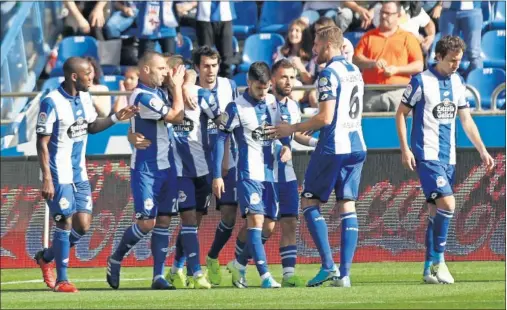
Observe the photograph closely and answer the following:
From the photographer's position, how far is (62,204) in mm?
11852

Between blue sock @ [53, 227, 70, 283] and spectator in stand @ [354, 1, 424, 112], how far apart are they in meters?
5.33

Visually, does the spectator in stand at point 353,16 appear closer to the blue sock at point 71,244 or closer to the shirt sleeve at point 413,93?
the shirt sleeve at point 413,93

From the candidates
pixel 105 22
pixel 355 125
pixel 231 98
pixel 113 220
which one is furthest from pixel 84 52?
pixel 355 125

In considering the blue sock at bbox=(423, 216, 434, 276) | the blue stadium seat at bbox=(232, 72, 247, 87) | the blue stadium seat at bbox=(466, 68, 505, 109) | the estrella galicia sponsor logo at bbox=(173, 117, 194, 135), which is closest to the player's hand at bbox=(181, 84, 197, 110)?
the estrella galicia sponsor logo at bbox=(173, 117, 194, 135)

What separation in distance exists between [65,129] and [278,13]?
25.5 feet

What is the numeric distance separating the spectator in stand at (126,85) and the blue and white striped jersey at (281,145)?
4.57 m

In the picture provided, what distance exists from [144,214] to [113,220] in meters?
3.60

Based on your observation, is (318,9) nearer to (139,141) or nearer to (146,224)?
(139,141)

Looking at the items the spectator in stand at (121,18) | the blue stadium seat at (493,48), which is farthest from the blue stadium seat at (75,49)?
the blue stadium seat at (493,48)

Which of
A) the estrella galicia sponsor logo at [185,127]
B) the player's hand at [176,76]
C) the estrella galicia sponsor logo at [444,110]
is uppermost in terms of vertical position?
the player's hand at [176,76]

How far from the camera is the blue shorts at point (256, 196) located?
11.9 metres

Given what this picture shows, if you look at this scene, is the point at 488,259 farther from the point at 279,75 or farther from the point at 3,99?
the point at 3,99

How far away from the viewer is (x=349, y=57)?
12617 mm

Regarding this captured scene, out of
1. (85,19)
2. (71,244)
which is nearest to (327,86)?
(71,244)
